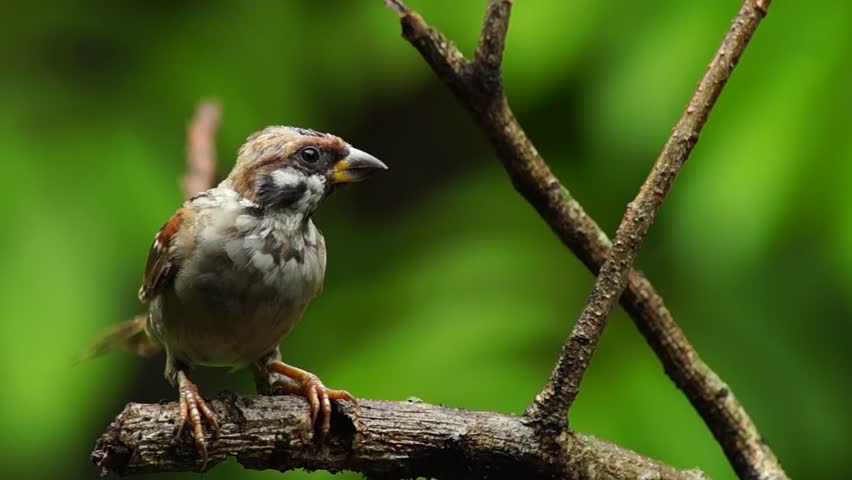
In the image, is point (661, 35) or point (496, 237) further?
point (496, 237)

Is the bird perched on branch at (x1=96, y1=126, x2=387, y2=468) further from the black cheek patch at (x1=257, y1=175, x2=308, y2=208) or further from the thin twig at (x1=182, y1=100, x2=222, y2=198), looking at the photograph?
the thin twig at (x1=182, y1=100, x2=222, y2=198)

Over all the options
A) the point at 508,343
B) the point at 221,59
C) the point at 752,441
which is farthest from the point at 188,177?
the point at 752,441

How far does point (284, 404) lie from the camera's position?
8.41ft

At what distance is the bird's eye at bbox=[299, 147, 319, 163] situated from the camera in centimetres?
318

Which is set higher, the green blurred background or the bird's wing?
the green blurred background

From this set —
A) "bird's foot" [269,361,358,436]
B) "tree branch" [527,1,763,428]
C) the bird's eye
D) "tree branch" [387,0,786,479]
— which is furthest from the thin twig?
"tree branch" [527,1,763,428]

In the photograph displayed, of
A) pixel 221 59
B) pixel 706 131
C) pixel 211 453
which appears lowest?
pixel 211 453

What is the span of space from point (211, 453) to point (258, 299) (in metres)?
0.64

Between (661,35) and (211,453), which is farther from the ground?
(661,35)

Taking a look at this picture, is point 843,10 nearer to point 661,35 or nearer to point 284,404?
point 661,35

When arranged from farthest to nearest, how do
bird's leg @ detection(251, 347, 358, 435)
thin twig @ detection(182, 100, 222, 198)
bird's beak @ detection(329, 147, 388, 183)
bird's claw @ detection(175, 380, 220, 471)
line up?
thin twig @ detection(182, 100, 222, 198), bird's beak @ detection(329, 147, 388, 183), bird's leg @ detection(251, 347, 358, 435), bird's claw @ detection(175, 380, 220, 471)

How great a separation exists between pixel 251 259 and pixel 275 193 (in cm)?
21

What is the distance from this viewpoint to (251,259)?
3037 millimetres

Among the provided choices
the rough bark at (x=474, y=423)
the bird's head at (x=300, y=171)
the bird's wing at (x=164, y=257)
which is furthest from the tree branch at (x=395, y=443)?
the bird's head at (x=300, y=171)
